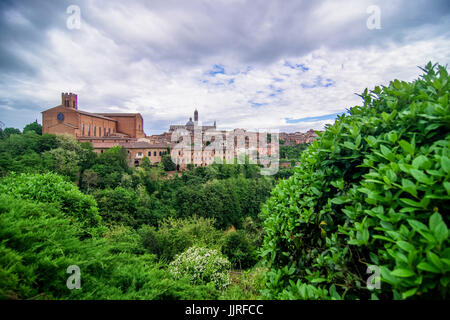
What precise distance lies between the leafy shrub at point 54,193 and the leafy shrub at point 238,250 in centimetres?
1314

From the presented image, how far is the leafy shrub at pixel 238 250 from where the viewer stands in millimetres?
18805

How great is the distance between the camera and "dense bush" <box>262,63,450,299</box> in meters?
1.25

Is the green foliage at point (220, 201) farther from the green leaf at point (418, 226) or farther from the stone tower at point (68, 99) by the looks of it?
the stone tower at point (68, 99)

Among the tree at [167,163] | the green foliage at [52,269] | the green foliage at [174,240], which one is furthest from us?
the tree at [167,163]

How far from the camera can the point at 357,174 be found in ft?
6.55

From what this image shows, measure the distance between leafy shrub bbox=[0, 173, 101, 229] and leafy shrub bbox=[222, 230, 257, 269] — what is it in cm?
1314

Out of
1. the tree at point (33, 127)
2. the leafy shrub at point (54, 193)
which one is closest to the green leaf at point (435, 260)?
the leafy shrub at point (54, 193)


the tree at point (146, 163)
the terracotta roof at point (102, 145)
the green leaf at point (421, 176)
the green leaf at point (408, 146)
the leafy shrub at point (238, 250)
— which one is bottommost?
the leafy shrub at point (238, 250)

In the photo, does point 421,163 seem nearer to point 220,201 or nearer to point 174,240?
point 174,240

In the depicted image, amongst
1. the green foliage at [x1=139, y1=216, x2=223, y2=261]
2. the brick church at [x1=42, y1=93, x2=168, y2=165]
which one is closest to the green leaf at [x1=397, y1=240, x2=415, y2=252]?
Result: the green foliage at [x1=139, y1=216, x2=223, y2=261]

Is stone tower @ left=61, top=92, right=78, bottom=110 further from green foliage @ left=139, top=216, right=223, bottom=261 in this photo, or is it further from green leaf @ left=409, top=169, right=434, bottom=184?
green leaf @ left=409, top=169, right=434, bottom=184

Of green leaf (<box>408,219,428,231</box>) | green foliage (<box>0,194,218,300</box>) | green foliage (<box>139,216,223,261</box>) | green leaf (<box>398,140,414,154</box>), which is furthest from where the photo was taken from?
green foliage (<box>139,216,223,261</box>)

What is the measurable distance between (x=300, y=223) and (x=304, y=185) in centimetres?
47
